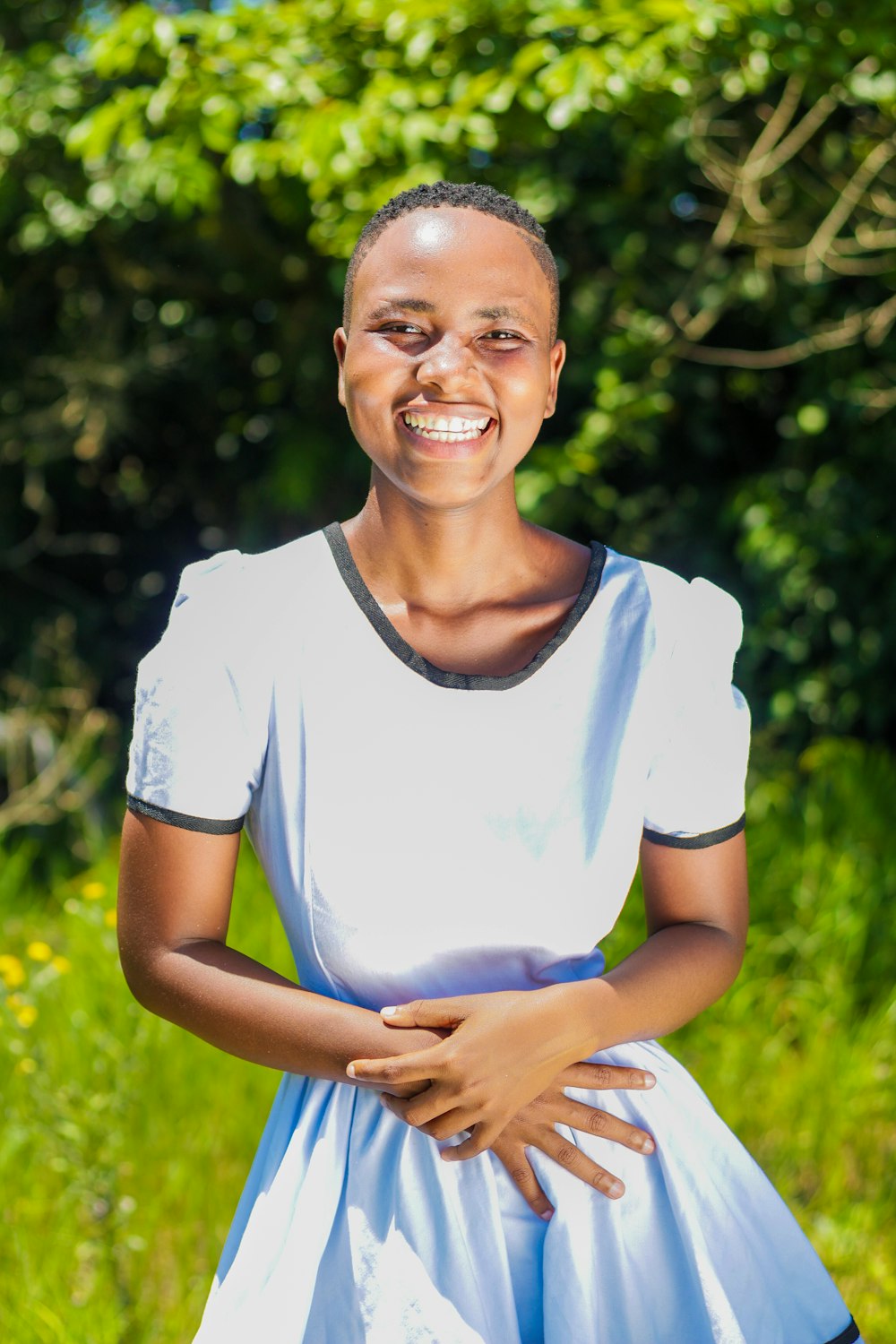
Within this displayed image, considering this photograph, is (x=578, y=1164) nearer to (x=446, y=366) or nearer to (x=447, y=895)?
(x=447, y=895)

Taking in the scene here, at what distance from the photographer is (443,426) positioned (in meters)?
1.32

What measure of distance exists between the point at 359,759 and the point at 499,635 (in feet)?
0.68

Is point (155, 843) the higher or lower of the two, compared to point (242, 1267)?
higher

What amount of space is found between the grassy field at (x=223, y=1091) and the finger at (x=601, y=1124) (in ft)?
4.00

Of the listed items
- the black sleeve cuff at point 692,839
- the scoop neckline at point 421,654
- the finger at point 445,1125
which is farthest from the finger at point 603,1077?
the scoop neckline at point 421,654

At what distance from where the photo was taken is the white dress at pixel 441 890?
50.5 inches

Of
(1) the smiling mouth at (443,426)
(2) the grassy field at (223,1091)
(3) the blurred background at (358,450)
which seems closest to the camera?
(1) the smiling mouth at (443,426)

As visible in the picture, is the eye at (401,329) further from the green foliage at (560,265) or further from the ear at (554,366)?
the green foliage at (560,265)

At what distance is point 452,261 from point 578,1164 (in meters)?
0.86

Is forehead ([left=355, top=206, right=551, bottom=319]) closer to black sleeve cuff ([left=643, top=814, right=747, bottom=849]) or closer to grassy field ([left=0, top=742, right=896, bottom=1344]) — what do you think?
black sleeve cuff ([left=643, top=814, right=747, bottom=849])

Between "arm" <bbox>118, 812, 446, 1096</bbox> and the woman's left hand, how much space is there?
2 centimetres

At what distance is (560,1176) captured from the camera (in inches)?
52.4

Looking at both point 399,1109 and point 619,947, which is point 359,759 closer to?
point 399,1109

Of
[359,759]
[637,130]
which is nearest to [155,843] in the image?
[359,759]
